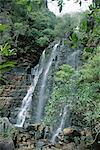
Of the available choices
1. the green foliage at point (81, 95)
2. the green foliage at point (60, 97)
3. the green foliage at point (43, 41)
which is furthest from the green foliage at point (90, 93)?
the green foliage at point (43, 41)

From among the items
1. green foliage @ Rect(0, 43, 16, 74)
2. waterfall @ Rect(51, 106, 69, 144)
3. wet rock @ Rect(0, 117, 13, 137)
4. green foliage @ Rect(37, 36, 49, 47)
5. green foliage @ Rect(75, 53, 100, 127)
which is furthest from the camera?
green foliage @ Rect(37, 36, 49, 47)

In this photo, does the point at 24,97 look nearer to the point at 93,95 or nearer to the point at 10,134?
the point at 10,134

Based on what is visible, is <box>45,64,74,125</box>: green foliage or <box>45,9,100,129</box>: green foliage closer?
<box>45,9,100,129</box>: green foliage

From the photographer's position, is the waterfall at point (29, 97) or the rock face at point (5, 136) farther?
the waterfall at point (29, 97)

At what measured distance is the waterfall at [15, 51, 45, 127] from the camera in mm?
12589

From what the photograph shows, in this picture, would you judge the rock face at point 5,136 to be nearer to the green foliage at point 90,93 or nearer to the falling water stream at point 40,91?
the green foliage at point 90,93

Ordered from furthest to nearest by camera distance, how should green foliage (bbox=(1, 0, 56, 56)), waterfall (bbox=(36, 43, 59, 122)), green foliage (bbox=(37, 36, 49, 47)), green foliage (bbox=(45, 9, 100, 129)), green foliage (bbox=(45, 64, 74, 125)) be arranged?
green foliage (bbox=(1, 0, 56, 56)) → green foliage (bbox=(37, 36, 49, 47)) → waterfall (bbox=(36, 43, 59, 122)) → green foliage (bbox=(45, 64, 74, 125)) → green foliage (bbox=(45, 9, 100, 129))

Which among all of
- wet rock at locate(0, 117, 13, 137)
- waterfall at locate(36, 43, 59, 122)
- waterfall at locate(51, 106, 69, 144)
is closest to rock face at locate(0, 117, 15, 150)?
wet rock at locate(0, 117, 13, 137)

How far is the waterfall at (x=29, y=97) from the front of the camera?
12.6 m

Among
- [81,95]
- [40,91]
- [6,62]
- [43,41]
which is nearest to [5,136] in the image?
[81,95]

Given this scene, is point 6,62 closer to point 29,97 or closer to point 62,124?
point 62,124

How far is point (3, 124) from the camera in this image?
9.55 m

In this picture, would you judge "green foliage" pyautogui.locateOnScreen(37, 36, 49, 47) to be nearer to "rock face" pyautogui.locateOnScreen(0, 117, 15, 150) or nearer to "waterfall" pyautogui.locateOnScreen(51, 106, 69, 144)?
"waterfall" pyautogui.locateOnScreen(51, 106, 69, 144)

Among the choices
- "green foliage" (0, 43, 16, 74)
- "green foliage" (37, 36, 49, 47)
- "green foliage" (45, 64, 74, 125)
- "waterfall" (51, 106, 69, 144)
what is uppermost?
"green foliage" (37, 36, 49, 47)
